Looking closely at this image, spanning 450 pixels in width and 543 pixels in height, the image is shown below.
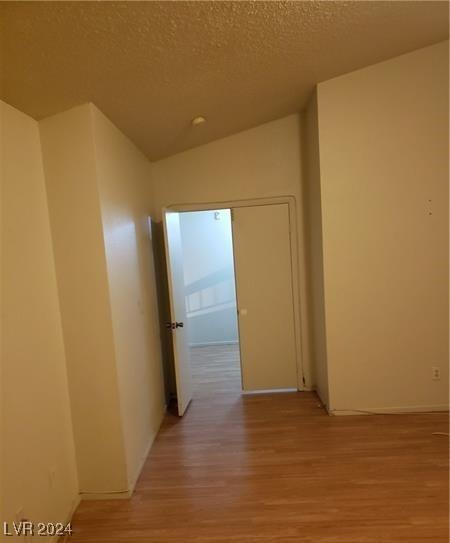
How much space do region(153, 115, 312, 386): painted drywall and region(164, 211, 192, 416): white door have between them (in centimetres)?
36

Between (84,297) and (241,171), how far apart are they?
2.01 metres

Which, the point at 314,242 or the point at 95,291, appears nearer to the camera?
the point at 95,291

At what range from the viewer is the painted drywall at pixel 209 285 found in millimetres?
5172

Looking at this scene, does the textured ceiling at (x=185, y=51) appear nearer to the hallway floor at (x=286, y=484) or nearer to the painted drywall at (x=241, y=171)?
the painted drywall at (x=241, y=171)

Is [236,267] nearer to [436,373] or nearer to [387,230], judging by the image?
[387,230]

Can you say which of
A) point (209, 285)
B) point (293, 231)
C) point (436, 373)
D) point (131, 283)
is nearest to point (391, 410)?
point (436, 373)

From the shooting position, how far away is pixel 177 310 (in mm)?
2984

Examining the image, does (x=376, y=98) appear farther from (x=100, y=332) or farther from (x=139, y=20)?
(x=100, y=332)

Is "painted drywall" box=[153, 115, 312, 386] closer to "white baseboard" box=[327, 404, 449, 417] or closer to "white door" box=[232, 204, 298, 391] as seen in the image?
"white door" box=[232, 204, 298, 391]

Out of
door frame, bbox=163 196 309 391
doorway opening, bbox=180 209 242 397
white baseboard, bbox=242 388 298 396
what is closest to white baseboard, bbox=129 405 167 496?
white baseboard, bbox=242 388 298 396

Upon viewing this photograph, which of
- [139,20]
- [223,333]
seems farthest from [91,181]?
[223,333]

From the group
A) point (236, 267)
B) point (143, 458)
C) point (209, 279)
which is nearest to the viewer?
point (143, 458)

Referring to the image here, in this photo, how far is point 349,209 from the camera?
8.50ft

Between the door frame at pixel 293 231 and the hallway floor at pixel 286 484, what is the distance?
0.52m
